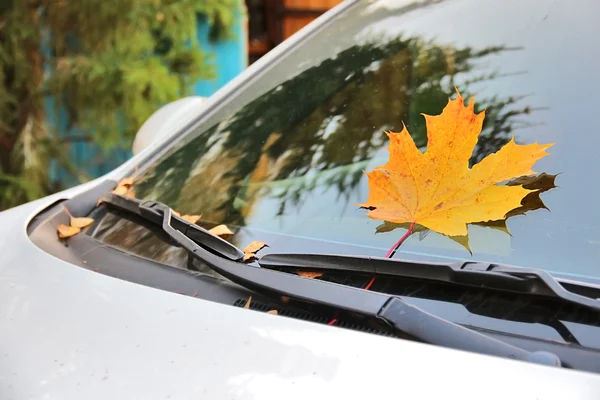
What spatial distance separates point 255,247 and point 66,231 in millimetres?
480

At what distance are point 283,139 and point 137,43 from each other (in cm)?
273

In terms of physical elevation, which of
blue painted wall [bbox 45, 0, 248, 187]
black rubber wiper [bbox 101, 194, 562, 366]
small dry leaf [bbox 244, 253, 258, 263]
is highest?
black rubber wiper [bbox 101, 194, 562, 366]

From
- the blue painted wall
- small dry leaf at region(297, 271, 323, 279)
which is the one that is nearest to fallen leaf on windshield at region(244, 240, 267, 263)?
small dry leaf at region(297, 271, 323, 279)

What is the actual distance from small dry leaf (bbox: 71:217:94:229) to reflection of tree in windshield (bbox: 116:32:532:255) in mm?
140

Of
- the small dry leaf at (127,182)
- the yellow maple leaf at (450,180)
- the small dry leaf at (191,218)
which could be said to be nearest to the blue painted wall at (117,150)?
the small dry leaf at (127,182)

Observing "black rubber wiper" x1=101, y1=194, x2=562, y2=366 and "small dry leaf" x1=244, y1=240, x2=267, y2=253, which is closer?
"black rubber wiper" x1=101, y1=194, x2=562, y2=366

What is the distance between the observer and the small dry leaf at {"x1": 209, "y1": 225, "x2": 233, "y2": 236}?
1368 mm

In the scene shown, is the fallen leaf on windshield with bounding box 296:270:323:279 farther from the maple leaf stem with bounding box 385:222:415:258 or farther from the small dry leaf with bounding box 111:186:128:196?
the small dry leaf with bounding box 111:186:128:196

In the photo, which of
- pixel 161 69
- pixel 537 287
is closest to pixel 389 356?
pixel 537 287

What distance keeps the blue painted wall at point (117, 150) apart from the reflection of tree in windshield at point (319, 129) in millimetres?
2852

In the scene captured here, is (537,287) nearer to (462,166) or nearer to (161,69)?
(462,166)

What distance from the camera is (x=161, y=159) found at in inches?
70.2

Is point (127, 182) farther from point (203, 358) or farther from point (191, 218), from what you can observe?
point (203, 358)

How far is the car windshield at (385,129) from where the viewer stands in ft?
3.82
